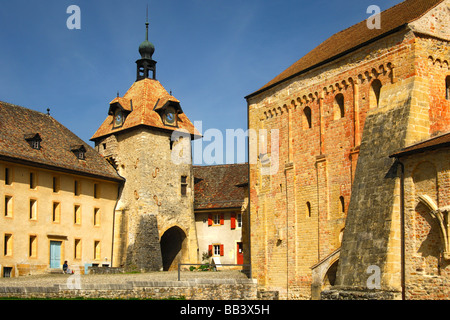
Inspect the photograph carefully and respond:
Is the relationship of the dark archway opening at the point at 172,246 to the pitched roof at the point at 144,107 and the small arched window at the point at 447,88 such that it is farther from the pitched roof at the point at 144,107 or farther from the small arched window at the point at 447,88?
the small arched window at the point at 447,88

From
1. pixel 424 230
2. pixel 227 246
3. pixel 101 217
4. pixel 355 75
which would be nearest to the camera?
pixel 424 230

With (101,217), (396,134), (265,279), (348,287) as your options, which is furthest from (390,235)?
(101,217)

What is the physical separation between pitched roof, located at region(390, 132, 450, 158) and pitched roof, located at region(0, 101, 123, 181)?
77.7 feet

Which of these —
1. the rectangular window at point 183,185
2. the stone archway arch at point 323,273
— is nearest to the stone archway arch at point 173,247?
the rectangular window at point 183,185

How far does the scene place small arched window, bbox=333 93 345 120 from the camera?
28.8 m

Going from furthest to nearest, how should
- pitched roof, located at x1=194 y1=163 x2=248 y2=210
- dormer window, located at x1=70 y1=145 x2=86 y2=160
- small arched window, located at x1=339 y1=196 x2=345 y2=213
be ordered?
pitched roof, located at x1=194 y1=163 x2=248 y2=210 → dormer window, located at x1=70 y1=145 x2=86 y2=160 → small arched window, located at x1=339 y1=196 x2=345 y2=213

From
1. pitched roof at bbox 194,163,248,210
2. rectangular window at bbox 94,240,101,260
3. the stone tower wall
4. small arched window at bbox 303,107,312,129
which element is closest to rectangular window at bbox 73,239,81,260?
rectangular window at bbox 94,240,101,260

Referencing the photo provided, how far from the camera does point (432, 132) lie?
23688 millimetres

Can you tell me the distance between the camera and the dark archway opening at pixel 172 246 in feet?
156

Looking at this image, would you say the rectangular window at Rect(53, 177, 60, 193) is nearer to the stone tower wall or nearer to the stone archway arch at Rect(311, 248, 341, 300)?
the stone tower wall

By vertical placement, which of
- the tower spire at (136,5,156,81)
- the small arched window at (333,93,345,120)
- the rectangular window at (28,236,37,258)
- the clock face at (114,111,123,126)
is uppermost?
the tower spire at (136,5,156,81)

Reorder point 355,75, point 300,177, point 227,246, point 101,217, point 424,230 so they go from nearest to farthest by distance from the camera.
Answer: point 424,230 < point 355,75 < point 300,177 < point 101,217 < point 227,246

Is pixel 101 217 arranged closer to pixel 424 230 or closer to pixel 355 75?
pixel 355 75
